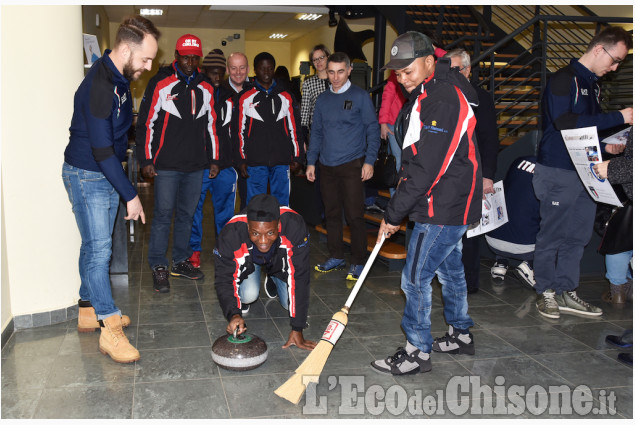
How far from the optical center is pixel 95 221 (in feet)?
9.55

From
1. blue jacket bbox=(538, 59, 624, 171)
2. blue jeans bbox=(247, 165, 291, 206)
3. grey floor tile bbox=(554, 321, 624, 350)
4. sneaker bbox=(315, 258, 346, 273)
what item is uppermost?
blue jacket bbox=(538, 59, 624, 171)

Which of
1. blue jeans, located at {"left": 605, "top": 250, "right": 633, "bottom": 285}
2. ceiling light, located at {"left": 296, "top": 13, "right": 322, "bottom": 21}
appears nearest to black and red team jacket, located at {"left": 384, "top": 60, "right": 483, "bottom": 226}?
blue jeans, located at {"left": 605, "top": 250, "right": 633, "bottom": 285}

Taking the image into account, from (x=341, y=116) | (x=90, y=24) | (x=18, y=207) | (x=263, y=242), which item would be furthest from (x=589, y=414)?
(x=90, y=24)

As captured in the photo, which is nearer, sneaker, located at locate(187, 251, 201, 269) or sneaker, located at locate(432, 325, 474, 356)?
sneaker, located at locate(432, 325, 474, 356)

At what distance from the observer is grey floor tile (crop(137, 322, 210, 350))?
3119mm

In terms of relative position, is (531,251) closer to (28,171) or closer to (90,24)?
(28,171)

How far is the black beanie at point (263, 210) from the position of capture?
8.92 ft

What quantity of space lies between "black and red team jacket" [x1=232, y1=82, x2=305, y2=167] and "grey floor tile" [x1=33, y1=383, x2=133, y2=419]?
237cm

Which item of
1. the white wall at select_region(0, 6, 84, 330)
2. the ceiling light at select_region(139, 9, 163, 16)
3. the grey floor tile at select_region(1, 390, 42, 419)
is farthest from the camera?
the ceiling light at select_region(139, 9, 163, 16)

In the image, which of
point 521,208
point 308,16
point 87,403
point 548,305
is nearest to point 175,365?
point 87,403

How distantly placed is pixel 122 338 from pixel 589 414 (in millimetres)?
2203

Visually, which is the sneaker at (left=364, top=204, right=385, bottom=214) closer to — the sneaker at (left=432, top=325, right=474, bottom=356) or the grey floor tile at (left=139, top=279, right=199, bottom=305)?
the grey floor tile at (left=139, top=279, right=199, bottom=305)

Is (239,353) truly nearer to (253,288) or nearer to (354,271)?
(253,288)

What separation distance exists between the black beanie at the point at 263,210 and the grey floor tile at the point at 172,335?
857 mm
